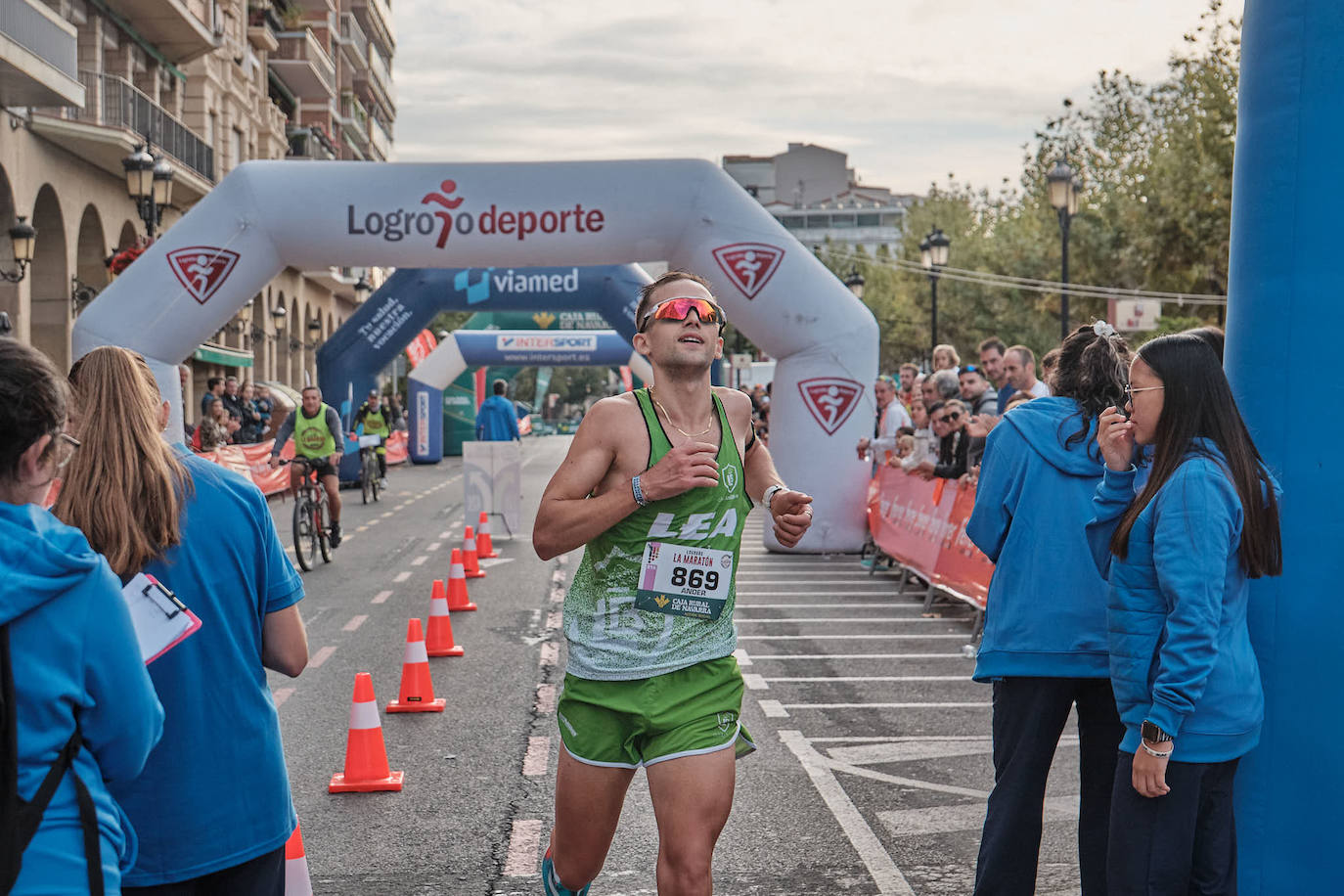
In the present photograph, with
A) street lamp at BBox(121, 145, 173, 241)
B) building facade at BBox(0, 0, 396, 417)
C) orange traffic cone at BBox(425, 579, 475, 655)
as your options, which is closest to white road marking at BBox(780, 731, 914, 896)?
orange traffic cone at BBox(425, 579, 475, 655)

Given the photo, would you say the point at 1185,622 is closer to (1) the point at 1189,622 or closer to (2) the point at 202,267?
(1) the point at 1189,622

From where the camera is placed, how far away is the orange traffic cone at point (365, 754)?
6.29 metres

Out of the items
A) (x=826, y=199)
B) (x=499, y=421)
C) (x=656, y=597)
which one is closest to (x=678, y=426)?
(x=656, y=597)

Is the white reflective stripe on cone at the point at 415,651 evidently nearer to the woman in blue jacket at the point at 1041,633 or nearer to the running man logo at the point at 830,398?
the woman in blue jacket at the point at 1041,633

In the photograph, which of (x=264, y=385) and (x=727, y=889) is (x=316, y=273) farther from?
(x=727, y=889)

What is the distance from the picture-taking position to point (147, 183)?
57.4 ft

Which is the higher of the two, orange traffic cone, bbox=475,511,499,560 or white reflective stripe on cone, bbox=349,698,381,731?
white reflective stripe on cone, bbox=349,698,381,731

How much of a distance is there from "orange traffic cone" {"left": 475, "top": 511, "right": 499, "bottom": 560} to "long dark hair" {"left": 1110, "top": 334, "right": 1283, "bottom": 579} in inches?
491

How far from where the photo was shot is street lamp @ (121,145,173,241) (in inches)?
686

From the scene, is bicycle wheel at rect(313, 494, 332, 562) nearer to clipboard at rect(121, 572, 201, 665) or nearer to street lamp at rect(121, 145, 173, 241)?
street lamp at rect(121, 145, 173, 241)

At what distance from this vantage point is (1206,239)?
101 feet

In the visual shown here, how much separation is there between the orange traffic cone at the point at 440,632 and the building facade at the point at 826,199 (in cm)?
13227

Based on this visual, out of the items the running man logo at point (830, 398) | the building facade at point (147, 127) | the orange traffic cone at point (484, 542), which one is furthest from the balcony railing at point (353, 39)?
the running man logo at point (830, 398)

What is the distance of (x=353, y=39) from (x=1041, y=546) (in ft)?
212
